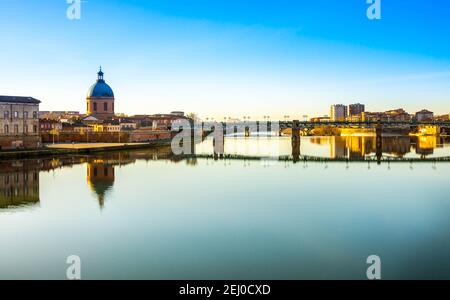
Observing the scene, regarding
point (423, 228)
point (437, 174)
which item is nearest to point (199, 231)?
point (423, 228)

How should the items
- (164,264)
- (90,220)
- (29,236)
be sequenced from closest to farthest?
(164,264)
(29,236)
(90,220)

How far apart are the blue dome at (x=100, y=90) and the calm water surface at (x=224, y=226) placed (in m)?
57.5

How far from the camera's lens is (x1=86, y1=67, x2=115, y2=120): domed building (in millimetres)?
78938

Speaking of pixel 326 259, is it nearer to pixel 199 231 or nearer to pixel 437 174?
pixel 199 231

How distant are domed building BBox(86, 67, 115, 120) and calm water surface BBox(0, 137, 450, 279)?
2203 inches

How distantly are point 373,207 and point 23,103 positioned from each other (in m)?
33.8

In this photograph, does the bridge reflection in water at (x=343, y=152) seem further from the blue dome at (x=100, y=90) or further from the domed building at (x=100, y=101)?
the blue dome at (x=100, y=90)

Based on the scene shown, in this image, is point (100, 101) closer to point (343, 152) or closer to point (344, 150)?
point (344, 150)

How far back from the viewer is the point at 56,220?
44.5ft

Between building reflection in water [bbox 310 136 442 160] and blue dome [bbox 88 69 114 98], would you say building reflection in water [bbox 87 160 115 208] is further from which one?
blue dome [bbox 88 69 114 98]

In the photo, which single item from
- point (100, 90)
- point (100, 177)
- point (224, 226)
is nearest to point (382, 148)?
point (100, 177)

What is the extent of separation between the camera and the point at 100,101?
260 feet

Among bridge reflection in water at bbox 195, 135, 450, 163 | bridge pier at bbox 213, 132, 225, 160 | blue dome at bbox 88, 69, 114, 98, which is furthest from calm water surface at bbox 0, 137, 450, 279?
blue dome at bbox 88, 69, 114, 98

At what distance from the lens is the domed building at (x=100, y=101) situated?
259 ft
